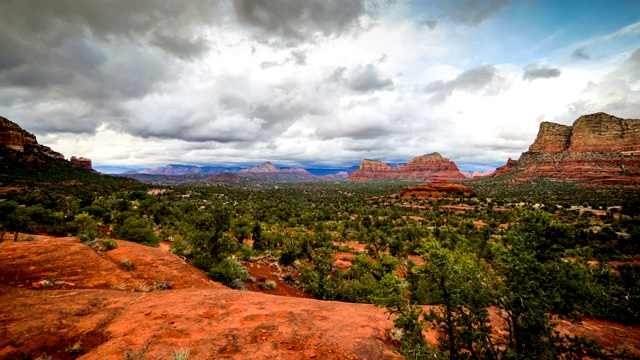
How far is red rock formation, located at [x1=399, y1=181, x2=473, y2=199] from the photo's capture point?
108250mm

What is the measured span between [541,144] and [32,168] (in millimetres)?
235842

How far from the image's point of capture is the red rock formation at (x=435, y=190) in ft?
355

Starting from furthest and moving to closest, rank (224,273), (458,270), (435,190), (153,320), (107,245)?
1. (435,190)
2. (224,273)
3. (107,245)
4. (153,320)
5. (458,270)

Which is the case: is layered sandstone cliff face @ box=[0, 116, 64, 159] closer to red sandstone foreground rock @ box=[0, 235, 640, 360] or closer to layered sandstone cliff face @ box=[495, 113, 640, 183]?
red sandstone foreground rock @ box=[0, 235, 640, 360]

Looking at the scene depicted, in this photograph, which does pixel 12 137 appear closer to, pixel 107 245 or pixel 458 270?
pixel 107 245

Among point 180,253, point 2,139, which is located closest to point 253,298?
point 180,253

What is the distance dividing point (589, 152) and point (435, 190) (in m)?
84.8

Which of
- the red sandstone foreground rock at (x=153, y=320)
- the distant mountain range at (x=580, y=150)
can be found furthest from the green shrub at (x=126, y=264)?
the distant mountain range at (x=580, y=150)

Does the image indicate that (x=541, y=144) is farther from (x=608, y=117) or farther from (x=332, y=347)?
(x=332, y=347)

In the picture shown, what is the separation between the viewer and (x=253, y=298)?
415 inches

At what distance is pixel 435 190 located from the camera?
11219cm

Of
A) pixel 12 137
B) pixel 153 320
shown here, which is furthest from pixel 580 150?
pixel 12 137

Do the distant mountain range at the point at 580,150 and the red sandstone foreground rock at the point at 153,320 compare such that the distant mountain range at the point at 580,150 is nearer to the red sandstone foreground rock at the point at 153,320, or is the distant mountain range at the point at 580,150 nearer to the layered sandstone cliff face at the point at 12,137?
the layered sandstone cliff face at the point at 12,137

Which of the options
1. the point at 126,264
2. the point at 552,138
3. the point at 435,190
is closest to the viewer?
the point at 126,264
